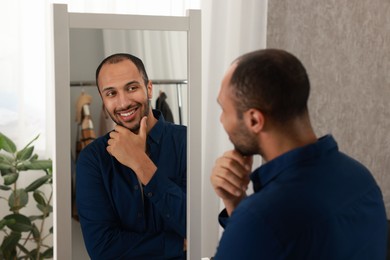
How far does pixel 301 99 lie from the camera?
1.25 m

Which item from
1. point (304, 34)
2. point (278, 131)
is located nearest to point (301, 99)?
point (278, 131)

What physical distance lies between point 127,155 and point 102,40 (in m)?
0.39

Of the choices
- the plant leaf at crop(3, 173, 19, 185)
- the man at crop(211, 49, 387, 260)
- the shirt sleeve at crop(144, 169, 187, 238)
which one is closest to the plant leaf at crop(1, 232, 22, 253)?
the plant leaf at crop(3, 173, 19, 185)

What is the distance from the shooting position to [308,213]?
1.16 metres

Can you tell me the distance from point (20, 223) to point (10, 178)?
219mm

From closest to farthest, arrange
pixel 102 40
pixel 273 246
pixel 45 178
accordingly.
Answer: pixel 273 246
pixel 102 40
pixel 45 178

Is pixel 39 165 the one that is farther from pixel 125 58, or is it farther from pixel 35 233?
pixel 125 58

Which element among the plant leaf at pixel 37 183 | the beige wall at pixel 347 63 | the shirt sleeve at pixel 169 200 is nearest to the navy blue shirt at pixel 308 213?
the shirt sleeve at pixel 169 200

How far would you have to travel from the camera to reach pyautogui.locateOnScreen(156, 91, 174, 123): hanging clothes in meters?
2.08

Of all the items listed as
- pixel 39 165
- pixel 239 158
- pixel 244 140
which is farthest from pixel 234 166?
pixel 39 165

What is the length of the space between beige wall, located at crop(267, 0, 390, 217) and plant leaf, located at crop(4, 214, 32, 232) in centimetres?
139

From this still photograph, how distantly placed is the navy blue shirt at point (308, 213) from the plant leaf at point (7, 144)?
1.76 metres

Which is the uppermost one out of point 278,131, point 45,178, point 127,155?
point 278,131

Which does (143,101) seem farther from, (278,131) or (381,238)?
(381,238)
